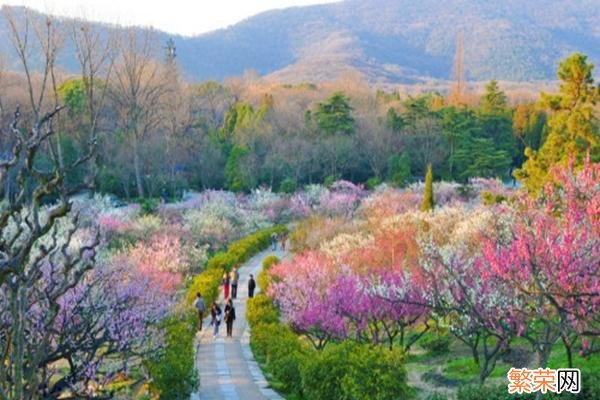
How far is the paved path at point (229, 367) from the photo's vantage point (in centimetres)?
1245

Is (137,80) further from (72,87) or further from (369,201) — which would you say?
(369,201)

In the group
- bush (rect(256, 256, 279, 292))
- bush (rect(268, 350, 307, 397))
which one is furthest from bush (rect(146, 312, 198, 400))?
bush (rect(256, 256, 279, 292))

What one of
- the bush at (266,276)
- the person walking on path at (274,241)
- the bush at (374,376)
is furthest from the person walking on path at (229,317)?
the person walking on path at (274,241)

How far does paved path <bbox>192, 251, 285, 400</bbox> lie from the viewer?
1245cm

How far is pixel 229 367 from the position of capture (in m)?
14.6

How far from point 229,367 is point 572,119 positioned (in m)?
13.3

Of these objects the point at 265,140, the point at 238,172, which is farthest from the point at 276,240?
the point at 265,140

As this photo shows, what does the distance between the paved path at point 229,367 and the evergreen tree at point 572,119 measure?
1023 cm

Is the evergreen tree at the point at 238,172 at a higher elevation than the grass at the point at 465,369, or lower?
higher

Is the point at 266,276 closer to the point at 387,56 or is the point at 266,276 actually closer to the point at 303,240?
the point at 303,240

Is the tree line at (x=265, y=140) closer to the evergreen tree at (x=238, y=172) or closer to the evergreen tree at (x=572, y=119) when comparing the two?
the evergreen tree at (x=238, y=172)

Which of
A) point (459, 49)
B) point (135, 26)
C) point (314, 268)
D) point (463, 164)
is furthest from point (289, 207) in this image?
point (459, 49)

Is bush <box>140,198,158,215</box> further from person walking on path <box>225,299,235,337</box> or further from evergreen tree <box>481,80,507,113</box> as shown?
evergreen tree <box>481,80,507,113</box>

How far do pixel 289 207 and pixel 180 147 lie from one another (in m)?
10.6
